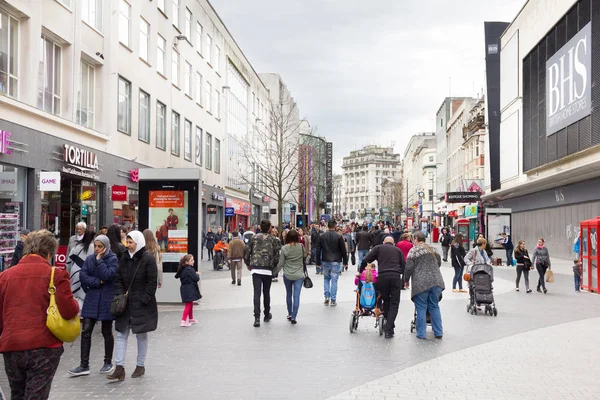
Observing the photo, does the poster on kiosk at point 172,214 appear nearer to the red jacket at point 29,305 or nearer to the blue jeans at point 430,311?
the blue jeans at point 430,311

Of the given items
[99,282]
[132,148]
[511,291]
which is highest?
[132,148]

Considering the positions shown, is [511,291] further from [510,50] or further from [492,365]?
[510,50]

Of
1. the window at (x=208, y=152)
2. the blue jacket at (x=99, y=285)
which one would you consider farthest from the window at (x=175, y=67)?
the blue jacket at (x=99, y=285)

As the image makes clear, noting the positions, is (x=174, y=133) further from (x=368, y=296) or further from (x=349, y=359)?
(x=349, y=359)

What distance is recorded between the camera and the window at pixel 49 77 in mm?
18859

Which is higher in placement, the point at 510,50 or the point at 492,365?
the point at 510,50

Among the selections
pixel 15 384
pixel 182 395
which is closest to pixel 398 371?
pixel 182 395

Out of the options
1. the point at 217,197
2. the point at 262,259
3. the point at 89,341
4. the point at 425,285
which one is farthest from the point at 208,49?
the point at 89,341

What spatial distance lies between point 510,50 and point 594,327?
137ft

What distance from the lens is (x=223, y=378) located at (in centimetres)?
782

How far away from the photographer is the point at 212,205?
39.2m

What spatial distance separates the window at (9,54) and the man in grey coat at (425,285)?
37.1 feet

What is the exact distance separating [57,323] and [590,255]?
17288 millimetres

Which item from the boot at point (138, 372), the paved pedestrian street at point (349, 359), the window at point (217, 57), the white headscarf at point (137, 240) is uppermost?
the window at point (217, 57)
